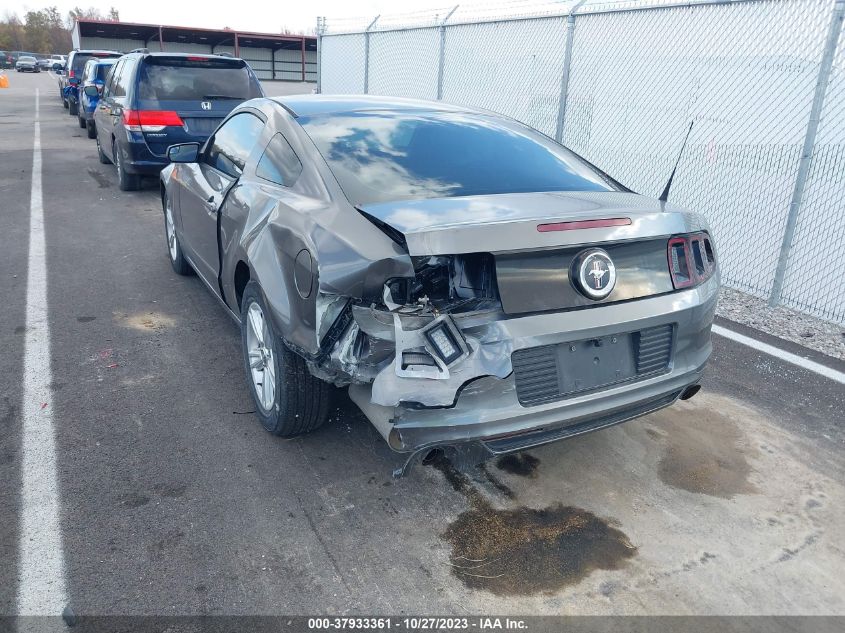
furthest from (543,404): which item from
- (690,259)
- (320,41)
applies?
(320,41)

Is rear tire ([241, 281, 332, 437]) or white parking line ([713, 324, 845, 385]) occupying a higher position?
rear tire ([241, 281, 332, 437])

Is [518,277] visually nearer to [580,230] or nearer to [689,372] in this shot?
[580,230]

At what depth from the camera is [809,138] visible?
18.3ft

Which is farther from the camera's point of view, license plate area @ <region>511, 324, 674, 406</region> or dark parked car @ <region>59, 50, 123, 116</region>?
dark parked car @ <region>59, 50, 123, 116</region>

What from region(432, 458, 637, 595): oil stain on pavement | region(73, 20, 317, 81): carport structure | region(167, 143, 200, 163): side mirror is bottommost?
region(432, 458, 637, 595): oil stain on pavement

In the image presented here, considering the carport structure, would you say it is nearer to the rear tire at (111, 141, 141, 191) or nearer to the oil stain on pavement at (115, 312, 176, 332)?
the rear tire at (111, 141, 141, 191)

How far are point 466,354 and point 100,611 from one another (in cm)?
158

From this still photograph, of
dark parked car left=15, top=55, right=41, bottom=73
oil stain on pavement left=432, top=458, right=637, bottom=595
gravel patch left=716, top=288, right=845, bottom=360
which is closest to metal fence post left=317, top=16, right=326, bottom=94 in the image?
gravel patch left=716, top=288, right=845, bottom=360

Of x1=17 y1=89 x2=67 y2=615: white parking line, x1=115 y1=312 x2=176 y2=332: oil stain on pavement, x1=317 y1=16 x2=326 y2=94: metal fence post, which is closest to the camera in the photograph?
x1=17 y1=89 x2=67 y2=615: white parking line

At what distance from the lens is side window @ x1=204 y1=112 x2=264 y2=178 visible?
13.7 feet

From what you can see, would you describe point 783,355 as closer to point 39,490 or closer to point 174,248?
point 39,490

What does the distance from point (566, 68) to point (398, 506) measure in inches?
266

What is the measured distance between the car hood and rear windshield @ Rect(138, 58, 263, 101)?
281 inches

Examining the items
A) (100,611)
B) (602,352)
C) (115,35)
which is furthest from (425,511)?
(115,35)
